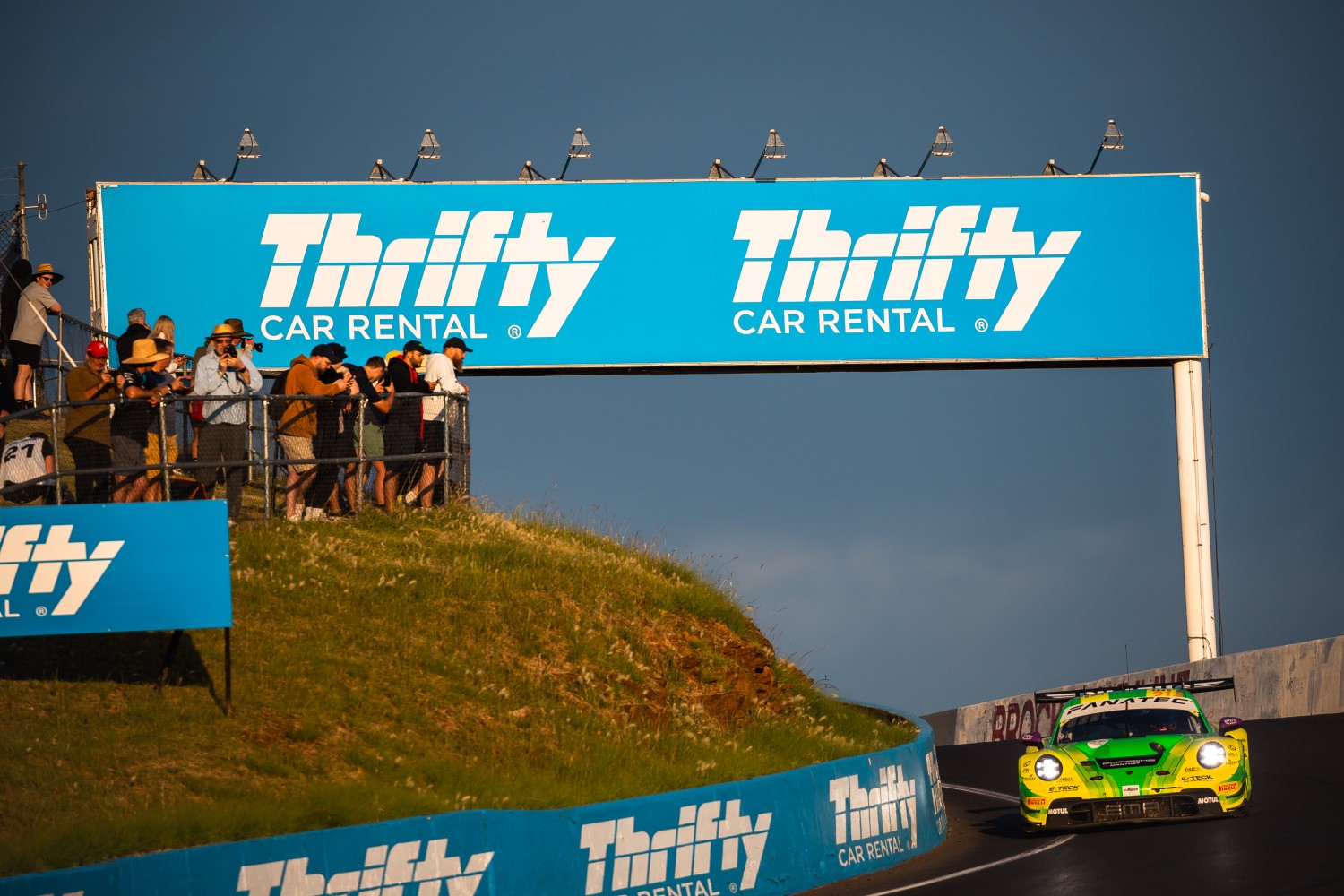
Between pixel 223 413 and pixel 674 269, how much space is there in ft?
38.6

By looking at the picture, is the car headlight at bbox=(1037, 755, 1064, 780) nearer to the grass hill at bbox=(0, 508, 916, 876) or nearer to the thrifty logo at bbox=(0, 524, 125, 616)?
the grass hill at bbox=(0, 508, 916, 876)

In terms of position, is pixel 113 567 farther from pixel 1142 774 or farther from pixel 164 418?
pixel 1142 774

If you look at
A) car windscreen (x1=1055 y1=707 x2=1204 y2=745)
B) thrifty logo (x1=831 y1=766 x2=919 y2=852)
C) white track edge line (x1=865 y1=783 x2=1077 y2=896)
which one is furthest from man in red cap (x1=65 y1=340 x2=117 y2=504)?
car windscreen (x1=1055 y1=707 x2=1204 y2=745)

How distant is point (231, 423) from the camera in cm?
1917

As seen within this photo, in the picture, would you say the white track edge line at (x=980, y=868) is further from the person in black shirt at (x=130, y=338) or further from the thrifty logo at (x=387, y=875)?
the person in black shirt at (x=130, y=338)

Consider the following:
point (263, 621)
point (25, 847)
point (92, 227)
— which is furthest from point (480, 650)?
point (92, 227)

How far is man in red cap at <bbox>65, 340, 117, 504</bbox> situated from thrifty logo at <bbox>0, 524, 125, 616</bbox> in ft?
13.0

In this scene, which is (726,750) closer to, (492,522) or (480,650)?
(480,650)

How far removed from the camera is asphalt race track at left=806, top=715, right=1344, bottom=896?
43.0 feet

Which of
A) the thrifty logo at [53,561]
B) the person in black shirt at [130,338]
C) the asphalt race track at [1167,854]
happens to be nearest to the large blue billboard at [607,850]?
the asphalt race track at [1167,854]

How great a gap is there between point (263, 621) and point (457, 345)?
214 inches

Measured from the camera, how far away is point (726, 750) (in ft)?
61.6

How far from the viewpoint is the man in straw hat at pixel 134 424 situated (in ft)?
59.6

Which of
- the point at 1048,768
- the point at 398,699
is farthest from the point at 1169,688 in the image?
the point at 398,699
